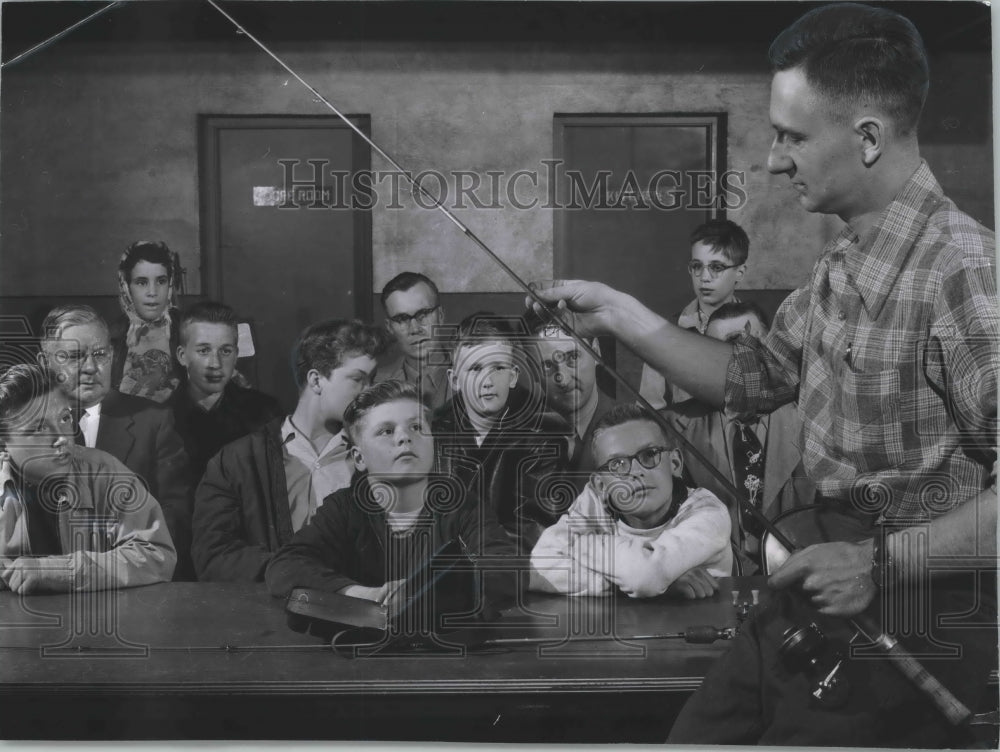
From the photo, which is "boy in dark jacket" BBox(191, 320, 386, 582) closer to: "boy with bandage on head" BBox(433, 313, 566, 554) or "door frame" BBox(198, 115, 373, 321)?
"door frame" BBox(198, 115, 373, 321)

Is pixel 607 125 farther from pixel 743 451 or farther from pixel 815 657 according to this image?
pixel 815 657

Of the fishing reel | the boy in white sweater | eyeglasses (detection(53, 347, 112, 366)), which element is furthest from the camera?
eyeglasses (detection(53, 347, 112, 366))

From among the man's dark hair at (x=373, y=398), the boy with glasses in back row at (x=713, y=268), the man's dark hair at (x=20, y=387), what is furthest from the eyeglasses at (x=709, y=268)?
the man's dark hair at (x=20, y=387)

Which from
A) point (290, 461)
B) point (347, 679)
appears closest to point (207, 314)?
point (290, 461)

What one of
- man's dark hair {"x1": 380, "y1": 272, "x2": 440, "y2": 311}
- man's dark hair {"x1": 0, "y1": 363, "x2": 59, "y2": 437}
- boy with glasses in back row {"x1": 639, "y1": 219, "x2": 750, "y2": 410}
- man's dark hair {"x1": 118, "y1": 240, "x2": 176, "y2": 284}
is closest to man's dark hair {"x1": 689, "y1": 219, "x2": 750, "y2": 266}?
boy with glasses in back row {"x1": 639, "y1": 219, "x2": 750, "y2": 410}

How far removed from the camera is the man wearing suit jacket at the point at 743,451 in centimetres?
266

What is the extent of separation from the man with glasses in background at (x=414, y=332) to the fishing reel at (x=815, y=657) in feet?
3.29

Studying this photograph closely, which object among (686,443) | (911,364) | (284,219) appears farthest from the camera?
(284,219)

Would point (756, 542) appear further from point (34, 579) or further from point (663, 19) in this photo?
point (34, 579)

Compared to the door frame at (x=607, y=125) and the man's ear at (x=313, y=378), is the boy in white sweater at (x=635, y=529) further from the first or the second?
the man's ear at (x=313, y=378)

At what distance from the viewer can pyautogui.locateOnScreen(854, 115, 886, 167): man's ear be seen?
259 cm

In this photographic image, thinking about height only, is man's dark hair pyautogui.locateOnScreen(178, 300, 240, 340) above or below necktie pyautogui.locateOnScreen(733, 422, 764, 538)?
above

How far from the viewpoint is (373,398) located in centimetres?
272

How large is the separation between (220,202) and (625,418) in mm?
1142
